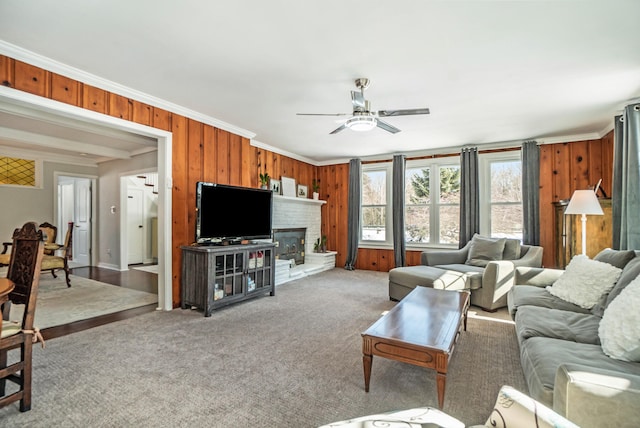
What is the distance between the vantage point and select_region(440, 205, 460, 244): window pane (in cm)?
571

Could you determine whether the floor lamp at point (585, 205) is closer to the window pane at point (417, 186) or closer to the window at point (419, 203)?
the window at point (419, 203)

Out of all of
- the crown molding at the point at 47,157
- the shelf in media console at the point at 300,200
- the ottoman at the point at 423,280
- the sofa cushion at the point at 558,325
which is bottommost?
the ottoman at the point at 423,280

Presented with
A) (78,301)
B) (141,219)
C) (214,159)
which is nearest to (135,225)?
(141,219)

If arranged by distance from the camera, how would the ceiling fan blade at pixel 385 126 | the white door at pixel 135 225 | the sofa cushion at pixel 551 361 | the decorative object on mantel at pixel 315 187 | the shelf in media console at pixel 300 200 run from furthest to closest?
the white door at pixel 135 225 → the decorative object on mantel at pixel 315 187 → the shelf in media console at pixel 300 200 → the ceiling fan blade at pixel 385 126 → the sofa cushion at pixel 551 361

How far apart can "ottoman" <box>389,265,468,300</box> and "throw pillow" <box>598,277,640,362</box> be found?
212 centimetres

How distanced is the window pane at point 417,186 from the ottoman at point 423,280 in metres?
2.19

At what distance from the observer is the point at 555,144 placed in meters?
4.92

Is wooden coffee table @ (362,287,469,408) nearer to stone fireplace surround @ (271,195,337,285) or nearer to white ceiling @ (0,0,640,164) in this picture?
white ceiling @ (0,0,640,164)

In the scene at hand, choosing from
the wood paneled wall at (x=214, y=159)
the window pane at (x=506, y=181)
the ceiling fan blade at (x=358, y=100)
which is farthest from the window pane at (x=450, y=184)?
the ceiling fan blade at (x=358, y=100)

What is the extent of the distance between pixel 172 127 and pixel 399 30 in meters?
2.79

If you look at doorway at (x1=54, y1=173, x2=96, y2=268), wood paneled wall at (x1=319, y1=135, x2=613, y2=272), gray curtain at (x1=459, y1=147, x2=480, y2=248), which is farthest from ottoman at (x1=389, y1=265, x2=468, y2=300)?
doorway at (x1=54, y1=173, x2=96, y2=268)

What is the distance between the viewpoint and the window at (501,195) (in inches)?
205

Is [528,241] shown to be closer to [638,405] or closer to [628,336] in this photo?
[628,336]

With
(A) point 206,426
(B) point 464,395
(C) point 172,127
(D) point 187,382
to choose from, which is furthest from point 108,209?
(B) point 464,395
